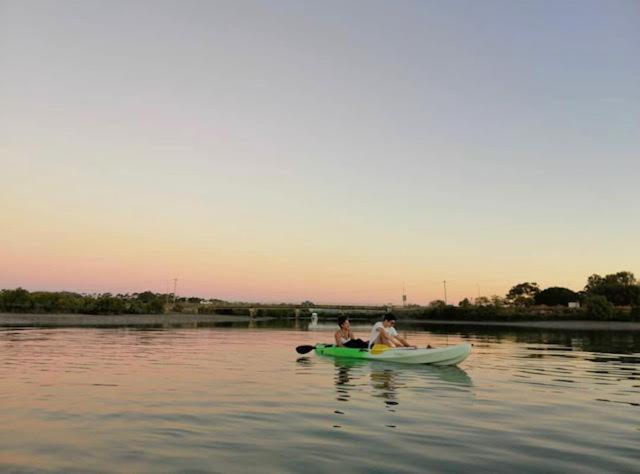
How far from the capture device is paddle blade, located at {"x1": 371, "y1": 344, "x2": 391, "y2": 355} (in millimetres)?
25688

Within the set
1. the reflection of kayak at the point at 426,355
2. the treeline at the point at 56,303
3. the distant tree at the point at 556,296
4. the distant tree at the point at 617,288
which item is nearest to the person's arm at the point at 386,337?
the reflection of kayak at the point at 426,355

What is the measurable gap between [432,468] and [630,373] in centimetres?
2055

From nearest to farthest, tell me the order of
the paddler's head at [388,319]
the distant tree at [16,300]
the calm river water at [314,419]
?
the calm river water at [314,419] < the paddler's head at [388,319] < the distant tree at [16,300]

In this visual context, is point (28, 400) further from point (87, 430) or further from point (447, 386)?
point (447, 386)

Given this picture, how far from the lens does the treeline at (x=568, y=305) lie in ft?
415

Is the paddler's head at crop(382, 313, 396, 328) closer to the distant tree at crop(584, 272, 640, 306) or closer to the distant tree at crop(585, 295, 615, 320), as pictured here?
the distant tree at crop(585, 295, 615, 320)

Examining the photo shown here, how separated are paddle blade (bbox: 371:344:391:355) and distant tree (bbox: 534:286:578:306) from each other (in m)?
174

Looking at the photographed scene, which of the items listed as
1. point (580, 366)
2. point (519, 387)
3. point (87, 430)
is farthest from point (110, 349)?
point (580, 366)

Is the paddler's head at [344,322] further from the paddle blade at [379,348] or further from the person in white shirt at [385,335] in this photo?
the paddle blade at [379,348]

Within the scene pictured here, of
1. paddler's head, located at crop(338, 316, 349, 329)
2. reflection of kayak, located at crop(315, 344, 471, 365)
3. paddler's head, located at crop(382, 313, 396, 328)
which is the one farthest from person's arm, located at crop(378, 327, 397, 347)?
paddler's head, located at crop(338, 316, 349, 329)

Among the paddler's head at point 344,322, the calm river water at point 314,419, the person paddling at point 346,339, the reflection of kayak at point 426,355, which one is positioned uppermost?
the paddler's head at point 344,322

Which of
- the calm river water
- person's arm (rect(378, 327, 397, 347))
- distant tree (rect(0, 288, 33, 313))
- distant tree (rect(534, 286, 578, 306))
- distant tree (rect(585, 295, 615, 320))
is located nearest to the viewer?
the calm river water

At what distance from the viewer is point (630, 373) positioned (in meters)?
24.6

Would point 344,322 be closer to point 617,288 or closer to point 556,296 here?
point 617,288
